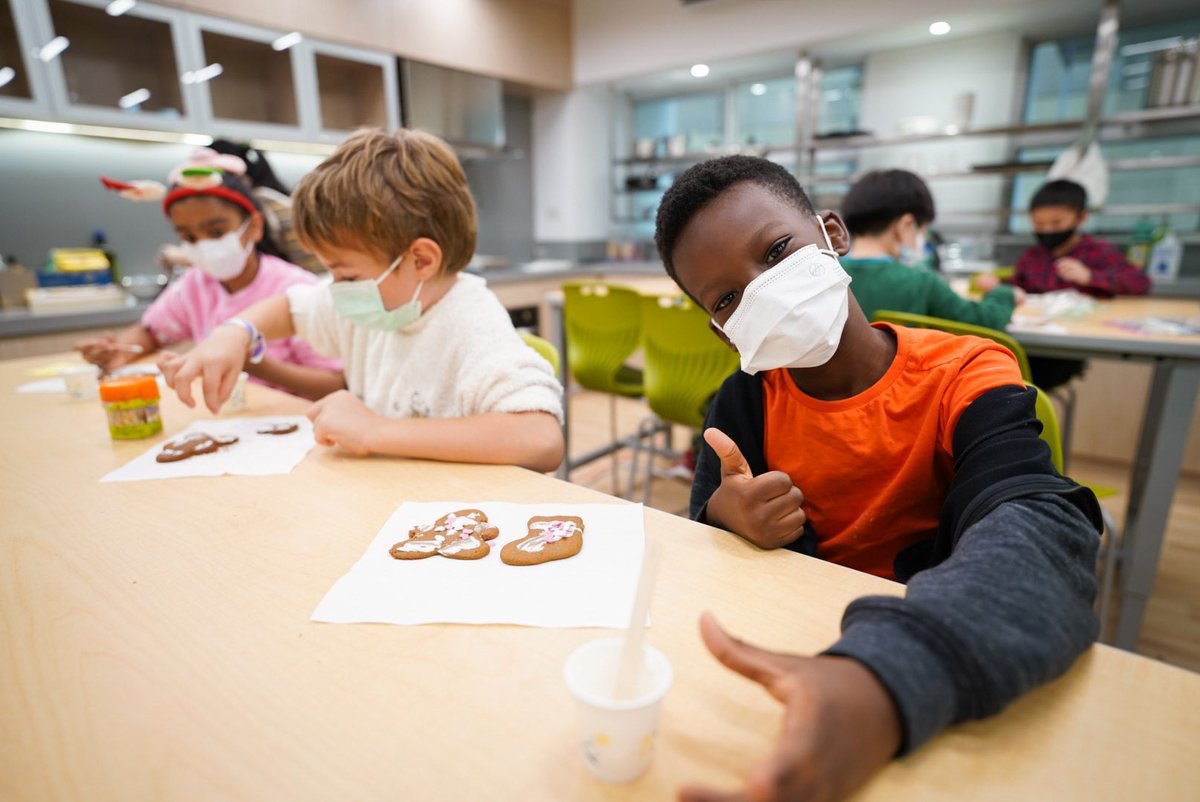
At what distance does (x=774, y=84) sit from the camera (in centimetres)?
472

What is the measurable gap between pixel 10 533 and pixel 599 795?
84 centimetres

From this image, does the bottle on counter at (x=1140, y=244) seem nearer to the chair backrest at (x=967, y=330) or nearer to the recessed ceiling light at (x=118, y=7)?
the chair backrest at (x=967, y=330)

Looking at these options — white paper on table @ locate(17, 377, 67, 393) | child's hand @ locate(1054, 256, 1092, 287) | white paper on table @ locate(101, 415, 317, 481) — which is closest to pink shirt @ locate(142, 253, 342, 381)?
white paper on table @ locate(17, 377, 67, 393)

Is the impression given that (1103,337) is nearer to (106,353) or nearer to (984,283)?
(984,283)

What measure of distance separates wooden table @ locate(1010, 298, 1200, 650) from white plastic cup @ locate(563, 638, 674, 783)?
174 cm

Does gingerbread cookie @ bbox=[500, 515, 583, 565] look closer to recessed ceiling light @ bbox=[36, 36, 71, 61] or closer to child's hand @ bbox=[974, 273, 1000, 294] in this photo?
child's hand @ bbox=[974, 273, 1000, 294]

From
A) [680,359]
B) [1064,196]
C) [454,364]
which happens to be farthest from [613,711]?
[1064,196]

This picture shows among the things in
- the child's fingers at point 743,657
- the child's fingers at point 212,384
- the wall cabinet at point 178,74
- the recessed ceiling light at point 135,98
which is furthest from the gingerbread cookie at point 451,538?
the recessed ceiling light at point 135,98

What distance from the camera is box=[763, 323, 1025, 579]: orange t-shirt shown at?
80 centimetres

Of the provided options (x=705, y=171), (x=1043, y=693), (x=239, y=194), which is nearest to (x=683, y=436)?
(x=239, y=194)

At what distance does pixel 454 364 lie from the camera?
118 cm

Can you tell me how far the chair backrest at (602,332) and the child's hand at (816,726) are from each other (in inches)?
80.3

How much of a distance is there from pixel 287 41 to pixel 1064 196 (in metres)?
3.95

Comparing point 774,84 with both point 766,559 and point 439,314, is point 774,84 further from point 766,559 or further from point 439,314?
point 766,559
